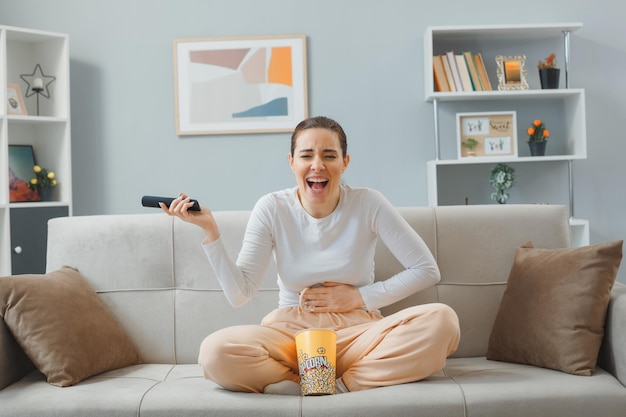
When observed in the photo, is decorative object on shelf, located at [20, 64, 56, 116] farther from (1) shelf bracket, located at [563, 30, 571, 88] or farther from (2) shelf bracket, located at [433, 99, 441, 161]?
(1) shelf bracket, located at [563, 30, 571, 88]

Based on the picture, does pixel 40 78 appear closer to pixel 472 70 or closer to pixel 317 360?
pixel 472 70

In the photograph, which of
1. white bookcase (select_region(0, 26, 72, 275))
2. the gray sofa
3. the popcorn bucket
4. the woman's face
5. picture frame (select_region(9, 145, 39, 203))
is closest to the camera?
the popcorn bucket

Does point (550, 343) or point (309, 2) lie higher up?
point (309, 2)

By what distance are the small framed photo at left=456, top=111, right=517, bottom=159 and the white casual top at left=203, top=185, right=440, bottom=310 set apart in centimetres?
173

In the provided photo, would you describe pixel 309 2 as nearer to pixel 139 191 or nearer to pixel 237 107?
pixel 237 107

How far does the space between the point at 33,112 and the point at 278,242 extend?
234cm

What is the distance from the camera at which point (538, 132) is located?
396cm

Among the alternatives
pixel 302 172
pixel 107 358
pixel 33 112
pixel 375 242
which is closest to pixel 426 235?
pixel 375 242

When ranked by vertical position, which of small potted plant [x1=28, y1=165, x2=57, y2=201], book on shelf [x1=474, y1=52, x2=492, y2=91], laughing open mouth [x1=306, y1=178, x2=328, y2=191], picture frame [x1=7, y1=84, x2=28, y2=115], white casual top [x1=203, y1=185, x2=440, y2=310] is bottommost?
white casual top [x1=203, y1=185, x2=440, y2=310]

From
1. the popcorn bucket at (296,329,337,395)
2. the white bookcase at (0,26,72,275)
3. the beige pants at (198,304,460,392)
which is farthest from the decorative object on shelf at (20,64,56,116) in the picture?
the popcorn bucket at (296,329,337,395)

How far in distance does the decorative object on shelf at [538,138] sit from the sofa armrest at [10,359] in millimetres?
2714

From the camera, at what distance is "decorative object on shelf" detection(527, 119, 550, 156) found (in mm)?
3943

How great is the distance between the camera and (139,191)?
166 inches

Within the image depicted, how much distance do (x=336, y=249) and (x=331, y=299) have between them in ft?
0.50
